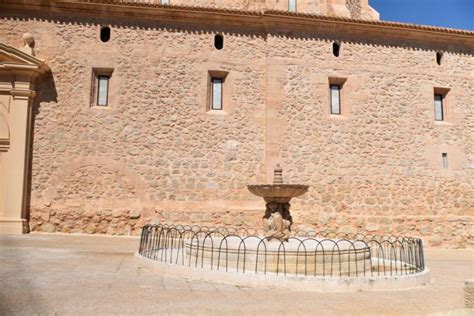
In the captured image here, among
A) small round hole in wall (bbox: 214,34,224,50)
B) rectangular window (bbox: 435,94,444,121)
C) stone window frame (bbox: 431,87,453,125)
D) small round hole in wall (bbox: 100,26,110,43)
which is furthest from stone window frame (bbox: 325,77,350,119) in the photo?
small round hole in wall (bbox: 100,26,110,43)

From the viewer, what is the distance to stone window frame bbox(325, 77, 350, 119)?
14.2 metres

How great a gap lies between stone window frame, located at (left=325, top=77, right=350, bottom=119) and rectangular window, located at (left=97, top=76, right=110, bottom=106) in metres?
6.74

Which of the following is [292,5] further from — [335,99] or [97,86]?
[97,86]

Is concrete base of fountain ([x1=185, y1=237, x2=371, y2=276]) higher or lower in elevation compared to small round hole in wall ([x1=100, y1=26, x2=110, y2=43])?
lower

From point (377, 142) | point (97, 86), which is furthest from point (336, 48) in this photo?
point (97, 86)

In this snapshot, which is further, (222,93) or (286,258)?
(222,93)

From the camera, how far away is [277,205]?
7766 millimetres

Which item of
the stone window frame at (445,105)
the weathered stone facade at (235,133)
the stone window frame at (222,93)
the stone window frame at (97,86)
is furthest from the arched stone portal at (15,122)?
the stone window frame at (445,105)

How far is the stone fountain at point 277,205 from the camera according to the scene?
7.52 m

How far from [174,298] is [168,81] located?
31.6 feet

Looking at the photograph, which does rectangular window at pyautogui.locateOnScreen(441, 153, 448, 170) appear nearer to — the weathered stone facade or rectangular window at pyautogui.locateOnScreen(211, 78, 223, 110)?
the weathered stone facade

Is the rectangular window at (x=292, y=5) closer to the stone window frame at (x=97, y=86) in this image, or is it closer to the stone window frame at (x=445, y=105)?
the stone window frame at (x=445, y=105)

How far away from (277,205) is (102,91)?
8000 mm

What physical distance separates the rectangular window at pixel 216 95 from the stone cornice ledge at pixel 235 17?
1.87m
